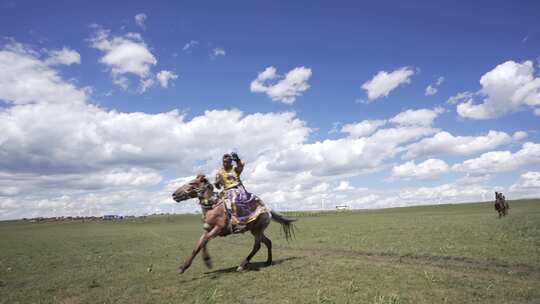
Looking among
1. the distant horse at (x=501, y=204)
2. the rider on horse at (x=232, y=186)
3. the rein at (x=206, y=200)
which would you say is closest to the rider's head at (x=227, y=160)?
the rider on horse at (x=232, y=186)

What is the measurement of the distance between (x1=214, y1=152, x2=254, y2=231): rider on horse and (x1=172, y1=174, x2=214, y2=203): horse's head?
0.37 meters

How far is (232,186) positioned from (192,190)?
112cm

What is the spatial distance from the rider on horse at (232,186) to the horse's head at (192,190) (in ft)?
1.21

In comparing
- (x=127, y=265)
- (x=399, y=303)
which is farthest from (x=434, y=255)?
(x=127, y=265)

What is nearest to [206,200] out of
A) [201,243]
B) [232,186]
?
[232,186]

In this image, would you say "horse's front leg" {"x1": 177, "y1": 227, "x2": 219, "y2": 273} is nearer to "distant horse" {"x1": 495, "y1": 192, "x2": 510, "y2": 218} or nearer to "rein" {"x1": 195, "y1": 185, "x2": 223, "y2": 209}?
"rein" {"x1": 195, "y1": 185, "x2": 223, "y2": 209}

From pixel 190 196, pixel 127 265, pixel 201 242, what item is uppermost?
pixel 190 196

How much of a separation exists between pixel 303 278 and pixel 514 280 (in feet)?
15.1

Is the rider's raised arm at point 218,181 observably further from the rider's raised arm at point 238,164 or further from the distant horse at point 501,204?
the distant horse at point 501,204

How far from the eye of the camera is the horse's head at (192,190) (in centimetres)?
1038

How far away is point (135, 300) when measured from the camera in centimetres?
765

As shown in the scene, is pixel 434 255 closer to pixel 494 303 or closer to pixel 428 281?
pixel 428 281

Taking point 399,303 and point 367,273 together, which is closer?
point 399,303

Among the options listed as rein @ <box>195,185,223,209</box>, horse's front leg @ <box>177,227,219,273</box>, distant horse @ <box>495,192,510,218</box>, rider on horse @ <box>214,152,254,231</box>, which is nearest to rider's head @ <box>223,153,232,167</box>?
rider on horse @ <box>214,152,254,231</box>
